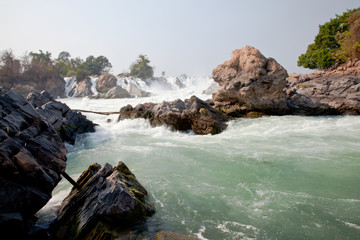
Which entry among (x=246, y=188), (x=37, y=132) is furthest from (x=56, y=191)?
(x=246, y=188)

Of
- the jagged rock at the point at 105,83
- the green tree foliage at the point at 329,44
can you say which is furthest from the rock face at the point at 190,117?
the jagged rock at the point at 105,83

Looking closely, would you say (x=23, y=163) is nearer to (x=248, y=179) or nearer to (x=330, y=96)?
(x=248, y=179)

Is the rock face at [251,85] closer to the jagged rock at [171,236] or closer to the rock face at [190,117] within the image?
the rock face at [190,117]

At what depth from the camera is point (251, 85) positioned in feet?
39.3

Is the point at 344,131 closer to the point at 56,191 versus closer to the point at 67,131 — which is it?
the point at 56,191

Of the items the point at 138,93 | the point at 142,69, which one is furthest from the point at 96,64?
the point at 138,93

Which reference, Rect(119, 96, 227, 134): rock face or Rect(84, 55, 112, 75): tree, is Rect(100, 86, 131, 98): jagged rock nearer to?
Rect(84, 55, 112, 75): tree

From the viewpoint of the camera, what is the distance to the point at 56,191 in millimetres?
4445

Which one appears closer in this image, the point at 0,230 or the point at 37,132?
the point at 0,230

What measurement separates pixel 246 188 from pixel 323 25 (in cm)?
2972

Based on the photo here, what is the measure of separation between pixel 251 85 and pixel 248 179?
8.50 m

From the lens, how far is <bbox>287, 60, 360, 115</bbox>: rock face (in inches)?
500

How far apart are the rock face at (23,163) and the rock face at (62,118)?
246 inches

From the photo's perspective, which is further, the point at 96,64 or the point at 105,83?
the point at 96,64
